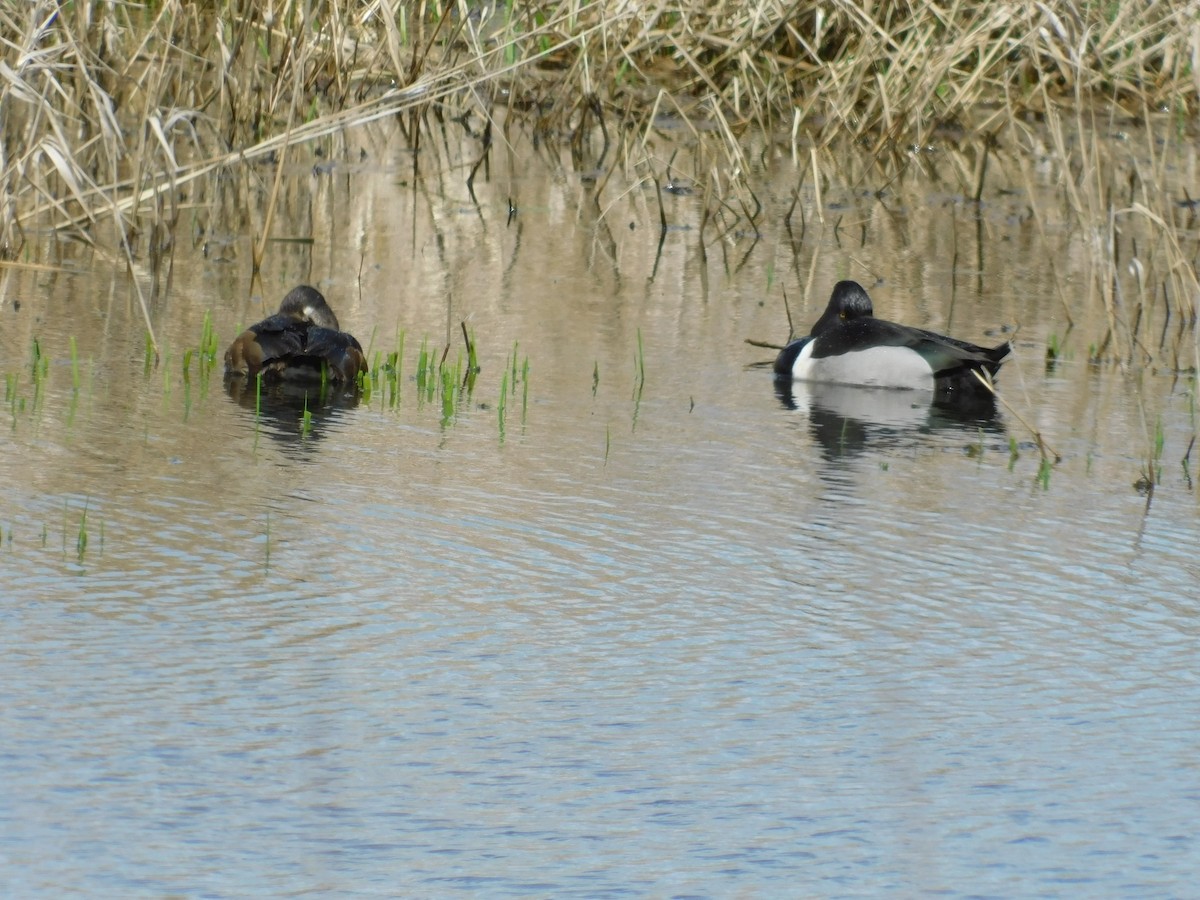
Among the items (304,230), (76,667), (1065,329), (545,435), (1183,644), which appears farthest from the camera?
(304,230)

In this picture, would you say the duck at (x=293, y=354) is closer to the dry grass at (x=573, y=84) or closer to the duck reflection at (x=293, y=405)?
A: the duck reflection at (x=293, y=405)

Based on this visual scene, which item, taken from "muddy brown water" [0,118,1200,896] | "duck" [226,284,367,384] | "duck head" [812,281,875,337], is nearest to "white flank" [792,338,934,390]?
"muddy brown water" [0,118,1200,896]

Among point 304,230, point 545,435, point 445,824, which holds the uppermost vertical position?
point 304,230

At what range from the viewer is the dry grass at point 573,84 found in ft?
28.7

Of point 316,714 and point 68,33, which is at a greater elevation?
point 68,33

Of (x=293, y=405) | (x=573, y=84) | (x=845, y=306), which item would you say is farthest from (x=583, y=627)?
(x=573, y=84)

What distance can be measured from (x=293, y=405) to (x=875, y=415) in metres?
2.37

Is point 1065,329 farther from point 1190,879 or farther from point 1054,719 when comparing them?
point 1190,879

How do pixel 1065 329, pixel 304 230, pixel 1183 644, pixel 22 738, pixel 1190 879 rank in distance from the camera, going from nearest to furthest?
1. pixel 1190 879
2. pixel 22 738
3. pixel 1183 644
4. pixel 1065 329
5. pixel 304 230

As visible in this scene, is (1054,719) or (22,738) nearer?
(22,738)

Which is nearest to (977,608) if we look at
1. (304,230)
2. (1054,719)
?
(1054,719)

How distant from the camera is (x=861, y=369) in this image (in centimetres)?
897

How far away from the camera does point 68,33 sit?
8109 millimetres

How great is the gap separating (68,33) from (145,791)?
5.10 meters
